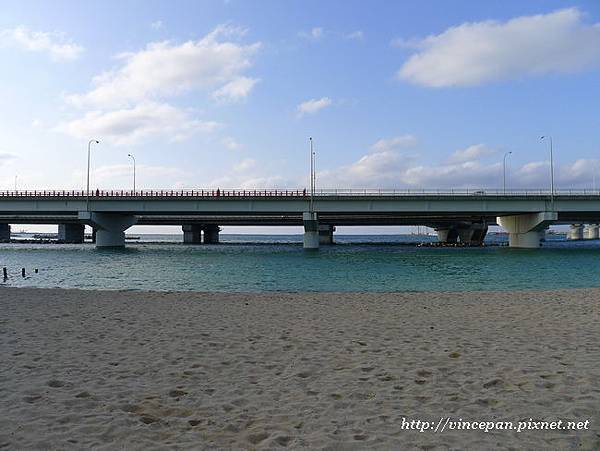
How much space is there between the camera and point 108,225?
3196 inches

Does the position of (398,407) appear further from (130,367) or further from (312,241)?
(312,241)

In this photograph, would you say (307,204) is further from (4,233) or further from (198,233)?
(4,233)

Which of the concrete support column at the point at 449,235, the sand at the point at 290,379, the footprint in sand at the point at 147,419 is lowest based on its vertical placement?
the sand at the point at 290,379

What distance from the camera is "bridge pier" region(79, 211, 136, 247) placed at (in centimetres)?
7604

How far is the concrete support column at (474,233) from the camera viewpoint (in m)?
109

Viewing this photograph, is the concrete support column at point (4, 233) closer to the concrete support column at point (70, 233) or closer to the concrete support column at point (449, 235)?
the concrete support column at point (70, 233)

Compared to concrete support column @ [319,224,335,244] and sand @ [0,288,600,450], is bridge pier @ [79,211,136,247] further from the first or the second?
sand @ [0,288,600,450]

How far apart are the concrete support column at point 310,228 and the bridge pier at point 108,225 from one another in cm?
3650

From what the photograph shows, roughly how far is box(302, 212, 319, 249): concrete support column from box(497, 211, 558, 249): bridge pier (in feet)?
122

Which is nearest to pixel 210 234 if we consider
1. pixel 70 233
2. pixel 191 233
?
pixel 191 233

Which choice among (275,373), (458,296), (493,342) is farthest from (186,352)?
(458,296)

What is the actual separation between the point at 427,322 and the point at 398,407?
7.32 meters

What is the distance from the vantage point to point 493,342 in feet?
33.0

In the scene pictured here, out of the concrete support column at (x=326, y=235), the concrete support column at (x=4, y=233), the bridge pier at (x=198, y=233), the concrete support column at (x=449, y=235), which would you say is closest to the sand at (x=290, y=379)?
the concrete support column at (x=326, y=235)
